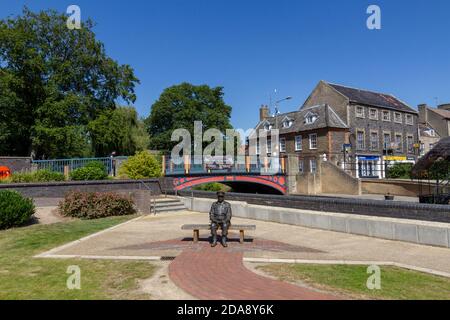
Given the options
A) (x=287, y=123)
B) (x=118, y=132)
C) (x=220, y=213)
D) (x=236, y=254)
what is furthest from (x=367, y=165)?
(x=236, y=254)

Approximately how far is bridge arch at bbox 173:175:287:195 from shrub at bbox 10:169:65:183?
7.49 m

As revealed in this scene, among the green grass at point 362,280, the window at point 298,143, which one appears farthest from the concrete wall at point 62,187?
the window at point 298,143

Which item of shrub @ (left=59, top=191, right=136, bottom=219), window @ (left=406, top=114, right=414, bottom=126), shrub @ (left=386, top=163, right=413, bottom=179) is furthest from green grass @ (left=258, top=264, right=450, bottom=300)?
window @ (left=406, top=114, right=414, bottom=126)

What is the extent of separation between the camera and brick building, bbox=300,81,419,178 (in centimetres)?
4394

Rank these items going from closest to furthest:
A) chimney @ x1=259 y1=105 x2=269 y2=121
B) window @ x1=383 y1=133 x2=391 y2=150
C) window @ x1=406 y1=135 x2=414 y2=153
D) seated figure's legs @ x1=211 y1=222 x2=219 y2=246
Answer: seated figure's legs @ x1=211 y1=222 x2=219 y2=246
window @ x1=383 y1=133 x2=391 y2=150
window @ x1=406 y1=135 x2=414 y2=153
chimney @ x1=259 y1=105 x2=269 y2=121

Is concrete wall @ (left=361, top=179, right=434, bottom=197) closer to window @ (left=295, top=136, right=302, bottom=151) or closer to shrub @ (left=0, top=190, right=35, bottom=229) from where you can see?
window @ (left=295, top=136, right=302, bottom=151)

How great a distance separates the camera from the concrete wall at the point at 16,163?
22.2 m

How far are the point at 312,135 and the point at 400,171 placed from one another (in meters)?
11.9

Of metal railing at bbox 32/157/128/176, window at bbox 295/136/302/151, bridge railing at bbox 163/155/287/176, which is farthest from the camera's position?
window at bbox 295/136/302/151

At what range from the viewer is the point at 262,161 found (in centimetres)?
3441

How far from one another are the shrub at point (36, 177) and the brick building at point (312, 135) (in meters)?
25.0

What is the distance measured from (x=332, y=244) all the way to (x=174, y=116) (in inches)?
1880

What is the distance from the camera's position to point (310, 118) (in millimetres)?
45531
